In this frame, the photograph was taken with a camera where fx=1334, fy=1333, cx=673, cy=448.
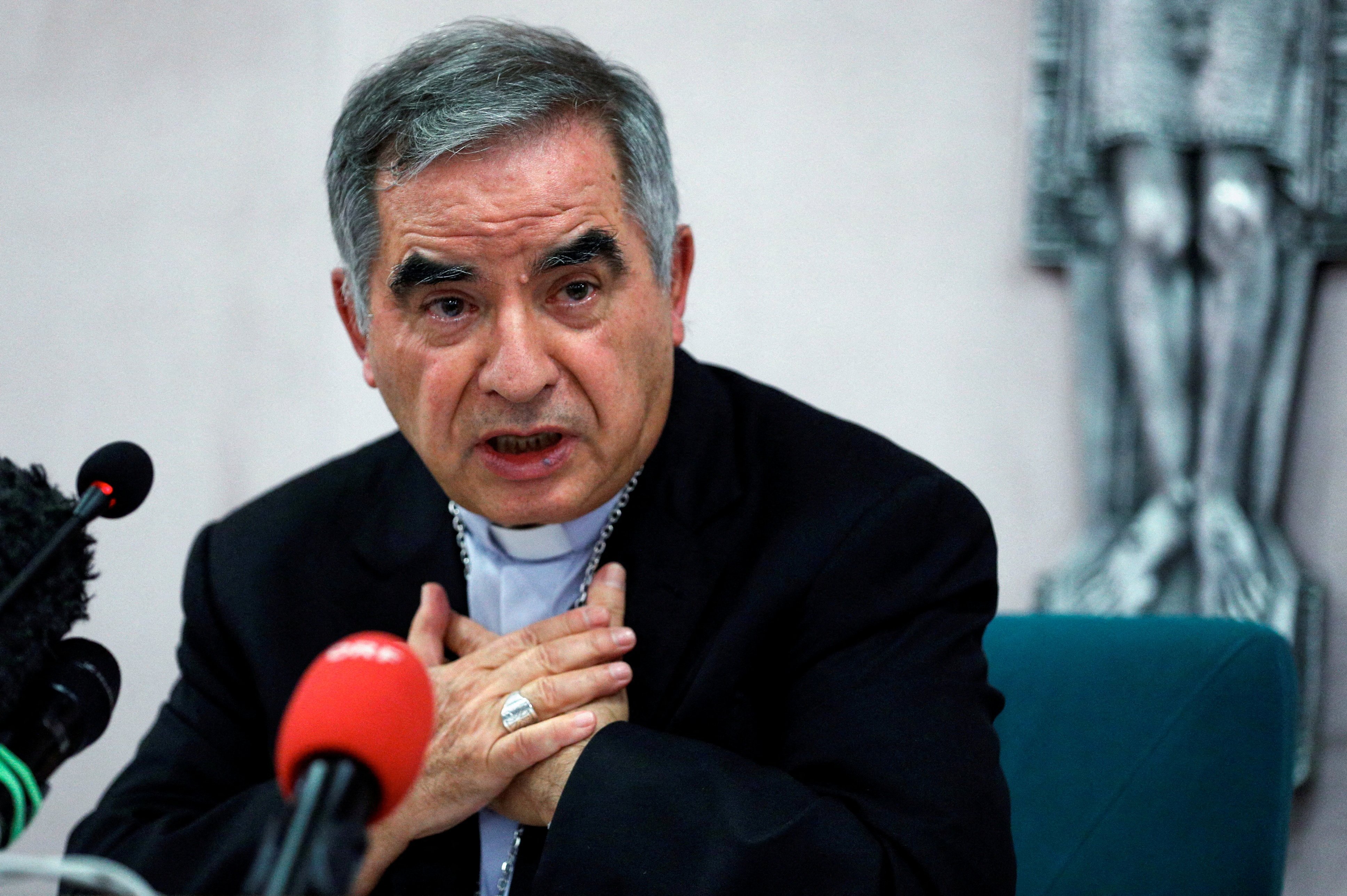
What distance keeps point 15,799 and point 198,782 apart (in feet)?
2.45

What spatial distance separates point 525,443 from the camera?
1501mm

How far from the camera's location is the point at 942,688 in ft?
4.62

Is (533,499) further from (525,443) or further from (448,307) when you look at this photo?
(448,307)

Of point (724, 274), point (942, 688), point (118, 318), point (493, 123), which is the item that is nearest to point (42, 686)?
point (493, 123)

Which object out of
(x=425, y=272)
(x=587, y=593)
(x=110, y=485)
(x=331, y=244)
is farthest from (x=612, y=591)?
(x=331, y=244)

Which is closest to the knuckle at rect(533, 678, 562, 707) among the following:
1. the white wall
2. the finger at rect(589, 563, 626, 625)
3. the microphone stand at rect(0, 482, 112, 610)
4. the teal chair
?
the finger at rect(589, 563, 626, 625)

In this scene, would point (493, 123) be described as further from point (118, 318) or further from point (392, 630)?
point (118, 318)

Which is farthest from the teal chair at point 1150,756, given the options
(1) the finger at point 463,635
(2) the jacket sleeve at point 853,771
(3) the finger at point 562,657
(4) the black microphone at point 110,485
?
(4) the black microphone at point 110,485

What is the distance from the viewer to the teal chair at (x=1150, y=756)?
1.54 metres

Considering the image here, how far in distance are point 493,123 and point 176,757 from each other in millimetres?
870

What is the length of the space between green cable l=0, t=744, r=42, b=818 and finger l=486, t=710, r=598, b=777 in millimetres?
494

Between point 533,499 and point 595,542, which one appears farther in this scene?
point 595,542

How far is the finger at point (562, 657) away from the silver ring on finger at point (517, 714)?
18mm

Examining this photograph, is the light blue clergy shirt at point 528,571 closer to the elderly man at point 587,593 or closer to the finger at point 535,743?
the elderly man at point 587,593
